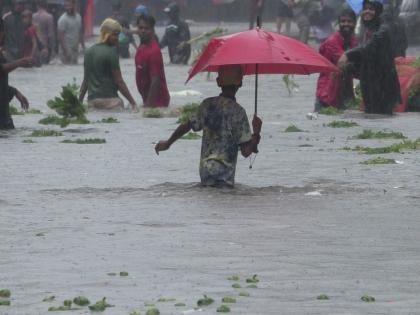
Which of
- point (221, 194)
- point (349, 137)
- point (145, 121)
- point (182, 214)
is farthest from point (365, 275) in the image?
point (145, 121)

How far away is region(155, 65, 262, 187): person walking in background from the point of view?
12695 millimetres

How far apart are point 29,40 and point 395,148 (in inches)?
844

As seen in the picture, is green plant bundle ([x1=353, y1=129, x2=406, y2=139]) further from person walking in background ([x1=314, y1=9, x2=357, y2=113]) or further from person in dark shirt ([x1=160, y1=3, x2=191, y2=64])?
person in dark shirt ([x1=160, y1=3, x2=191, y2=64])

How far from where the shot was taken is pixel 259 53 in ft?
40.9

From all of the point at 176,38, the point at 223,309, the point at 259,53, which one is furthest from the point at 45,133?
the point at 176,38

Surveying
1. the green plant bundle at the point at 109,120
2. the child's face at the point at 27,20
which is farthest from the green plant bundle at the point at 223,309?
the child's face at the point at 27,20

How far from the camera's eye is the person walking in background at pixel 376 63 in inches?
826

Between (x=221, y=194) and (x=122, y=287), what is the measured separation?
14.4ft

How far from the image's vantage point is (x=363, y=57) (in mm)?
21078

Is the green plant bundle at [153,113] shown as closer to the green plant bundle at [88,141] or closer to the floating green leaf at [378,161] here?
the green plant bundle at [88,141]

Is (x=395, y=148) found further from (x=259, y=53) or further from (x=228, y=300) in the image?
(x=228, y=300)

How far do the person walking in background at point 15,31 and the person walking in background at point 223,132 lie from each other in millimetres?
23069

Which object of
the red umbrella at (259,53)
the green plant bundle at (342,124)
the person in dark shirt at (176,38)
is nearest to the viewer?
the red umbrella at (259,53)

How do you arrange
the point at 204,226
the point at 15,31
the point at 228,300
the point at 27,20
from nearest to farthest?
the point at 228,300
the point at 204,226
the point at 15,31
the point at 27,20
